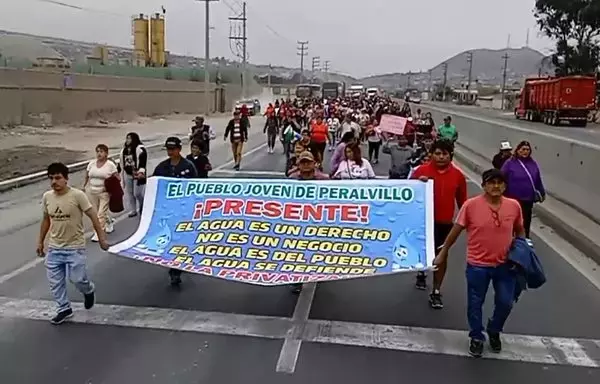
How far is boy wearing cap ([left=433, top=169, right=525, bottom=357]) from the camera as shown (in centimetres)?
583

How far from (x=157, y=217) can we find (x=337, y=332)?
2.94 m

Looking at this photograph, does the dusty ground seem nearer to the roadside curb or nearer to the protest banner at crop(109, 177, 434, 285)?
the protest banner at crop(109, 177, 434, 285)

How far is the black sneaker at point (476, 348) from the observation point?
599 centimetres

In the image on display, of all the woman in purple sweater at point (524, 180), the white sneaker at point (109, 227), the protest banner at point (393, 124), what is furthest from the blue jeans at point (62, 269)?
the protest banner at point (393, 124)

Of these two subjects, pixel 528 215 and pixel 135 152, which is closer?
pixel 528 215

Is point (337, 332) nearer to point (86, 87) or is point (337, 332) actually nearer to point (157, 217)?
point (157, 217)

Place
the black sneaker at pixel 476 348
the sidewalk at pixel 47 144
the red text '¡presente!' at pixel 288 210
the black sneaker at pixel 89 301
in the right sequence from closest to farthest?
the black sneaker at pixel 476 348, the black sneaker at pixel 89 301, the red text '¡presente!' at pixel 288 210, the sidewalk at pixel 47 144

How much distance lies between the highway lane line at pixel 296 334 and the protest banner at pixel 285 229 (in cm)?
43

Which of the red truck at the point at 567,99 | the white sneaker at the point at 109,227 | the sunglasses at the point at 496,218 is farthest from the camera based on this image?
the red truck at the point at 567,99

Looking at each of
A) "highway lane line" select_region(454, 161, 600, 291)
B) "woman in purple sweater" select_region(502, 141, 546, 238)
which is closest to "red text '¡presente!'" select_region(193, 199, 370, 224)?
"woman in purple sweater" select_region(502, 141, 546, 238)

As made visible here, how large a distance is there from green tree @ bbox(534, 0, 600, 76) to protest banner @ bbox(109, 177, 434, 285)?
69.2 metres

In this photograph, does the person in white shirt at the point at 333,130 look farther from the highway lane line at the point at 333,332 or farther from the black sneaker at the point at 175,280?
the highway lane line at the point at 333,332

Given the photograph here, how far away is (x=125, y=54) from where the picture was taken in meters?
94.4

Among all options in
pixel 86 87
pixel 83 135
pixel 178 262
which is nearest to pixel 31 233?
pixel 178 262
